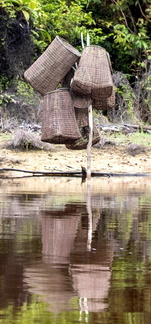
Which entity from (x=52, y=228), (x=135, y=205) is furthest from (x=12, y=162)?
(x=52, y=228)

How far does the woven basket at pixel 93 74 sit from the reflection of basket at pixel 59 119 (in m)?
0.33

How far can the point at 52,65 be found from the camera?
13.4 m

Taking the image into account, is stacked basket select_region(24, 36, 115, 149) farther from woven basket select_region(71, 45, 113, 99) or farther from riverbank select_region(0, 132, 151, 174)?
riverbank select_region(0, 132, 151, 174)

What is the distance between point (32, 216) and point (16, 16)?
535 inches

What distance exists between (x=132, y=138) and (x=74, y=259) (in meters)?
13.3

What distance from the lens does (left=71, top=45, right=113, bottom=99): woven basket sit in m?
13.0

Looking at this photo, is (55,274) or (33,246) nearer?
(55,274)

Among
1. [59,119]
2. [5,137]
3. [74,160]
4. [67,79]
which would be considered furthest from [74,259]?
[5,137]

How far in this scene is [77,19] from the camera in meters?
22.5

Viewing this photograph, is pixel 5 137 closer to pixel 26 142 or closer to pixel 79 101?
pixel 26 142

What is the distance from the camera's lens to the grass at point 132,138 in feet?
58.6

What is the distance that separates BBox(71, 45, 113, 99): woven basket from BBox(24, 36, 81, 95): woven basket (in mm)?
372

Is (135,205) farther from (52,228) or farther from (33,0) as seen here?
(33,0)

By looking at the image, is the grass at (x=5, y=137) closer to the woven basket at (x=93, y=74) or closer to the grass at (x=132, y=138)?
the grass at (x=132, y=138)
